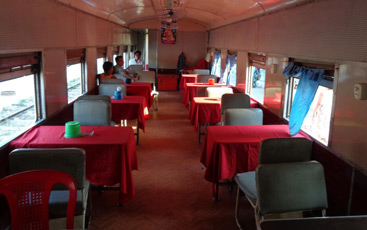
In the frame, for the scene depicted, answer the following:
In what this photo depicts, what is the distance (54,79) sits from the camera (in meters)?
5.07

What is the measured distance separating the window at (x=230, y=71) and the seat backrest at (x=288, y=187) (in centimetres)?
614

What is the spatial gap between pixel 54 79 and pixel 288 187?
149 inches

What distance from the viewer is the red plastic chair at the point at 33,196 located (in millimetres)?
2369

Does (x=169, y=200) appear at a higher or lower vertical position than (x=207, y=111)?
lower

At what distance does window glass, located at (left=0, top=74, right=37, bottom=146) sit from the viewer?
12.3 ft

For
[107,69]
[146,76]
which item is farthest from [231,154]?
[146,76]

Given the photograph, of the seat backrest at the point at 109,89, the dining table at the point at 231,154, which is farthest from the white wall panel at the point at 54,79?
the dining table at the point at 231,154

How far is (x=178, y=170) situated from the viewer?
17.7ft

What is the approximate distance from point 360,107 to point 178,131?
4.93 meters

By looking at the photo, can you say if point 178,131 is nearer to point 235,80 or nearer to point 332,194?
point 235,80

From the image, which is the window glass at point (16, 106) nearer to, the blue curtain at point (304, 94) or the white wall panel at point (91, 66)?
the white wall panel at point (91, 66)

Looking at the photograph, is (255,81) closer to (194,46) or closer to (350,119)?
(350,119)

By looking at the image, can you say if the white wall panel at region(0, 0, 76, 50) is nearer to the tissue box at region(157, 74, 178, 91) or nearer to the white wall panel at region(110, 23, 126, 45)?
the white wall panel at region(110, 23, 126, 45)

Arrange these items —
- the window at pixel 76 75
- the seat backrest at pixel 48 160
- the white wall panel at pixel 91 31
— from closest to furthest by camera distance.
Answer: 1. the seat backrest at pixel 48 160
2. the window at pixel 76 75
3. the white wall panel at pixel 91 31
